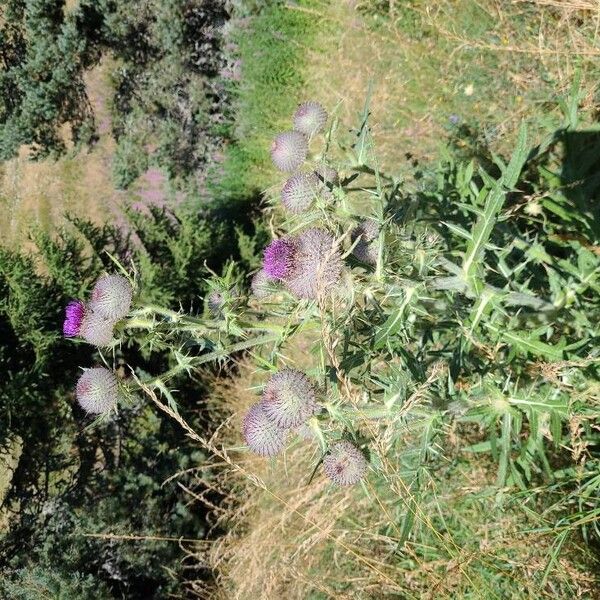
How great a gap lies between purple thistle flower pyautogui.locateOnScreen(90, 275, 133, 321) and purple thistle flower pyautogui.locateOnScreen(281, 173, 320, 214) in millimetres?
737

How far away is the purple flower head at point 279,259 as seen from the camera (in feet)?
7.50

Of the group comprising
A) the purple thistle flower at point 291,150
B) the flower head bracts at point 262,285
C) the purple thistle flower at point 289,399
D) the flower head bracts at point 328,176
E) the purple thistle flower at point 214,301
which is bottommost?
the purple thistle flower at point 289,399

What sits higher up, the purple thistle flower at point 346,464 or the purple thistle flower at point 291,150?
the purple thistle flower at point 291,150

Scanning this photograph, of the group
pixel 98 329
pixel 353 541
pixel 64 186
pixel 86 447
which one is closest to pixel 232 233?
pixel 86 447

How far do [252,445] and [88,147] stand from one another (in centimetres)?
548

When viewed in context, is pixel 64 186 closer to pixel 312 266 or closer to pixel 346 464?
pixel 312 266

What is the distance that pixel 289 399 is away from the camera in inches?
89.0

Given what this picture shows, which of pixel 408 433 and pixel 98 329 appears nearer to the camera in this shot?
pixel 98 329

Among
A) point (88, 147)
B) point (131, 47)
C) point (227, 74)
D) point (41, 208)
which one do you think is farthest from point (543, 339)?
point (41, 208)

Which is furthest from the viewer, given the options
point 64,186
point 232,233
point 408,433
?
point 64,186

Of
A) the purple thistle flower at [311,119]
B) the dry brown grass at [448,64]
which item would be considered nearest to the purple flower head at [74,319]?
the purple thistle flower at [311,119]

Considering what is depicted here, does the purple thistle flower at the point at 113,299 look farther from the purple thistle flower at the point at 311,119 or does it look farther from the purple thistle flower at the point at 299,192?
the purple thistle flower at the point at 311,119

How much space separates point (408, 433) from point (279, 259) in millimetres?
2211

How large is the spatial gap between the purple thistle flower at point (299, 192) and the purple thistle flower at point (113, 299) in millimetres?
737
